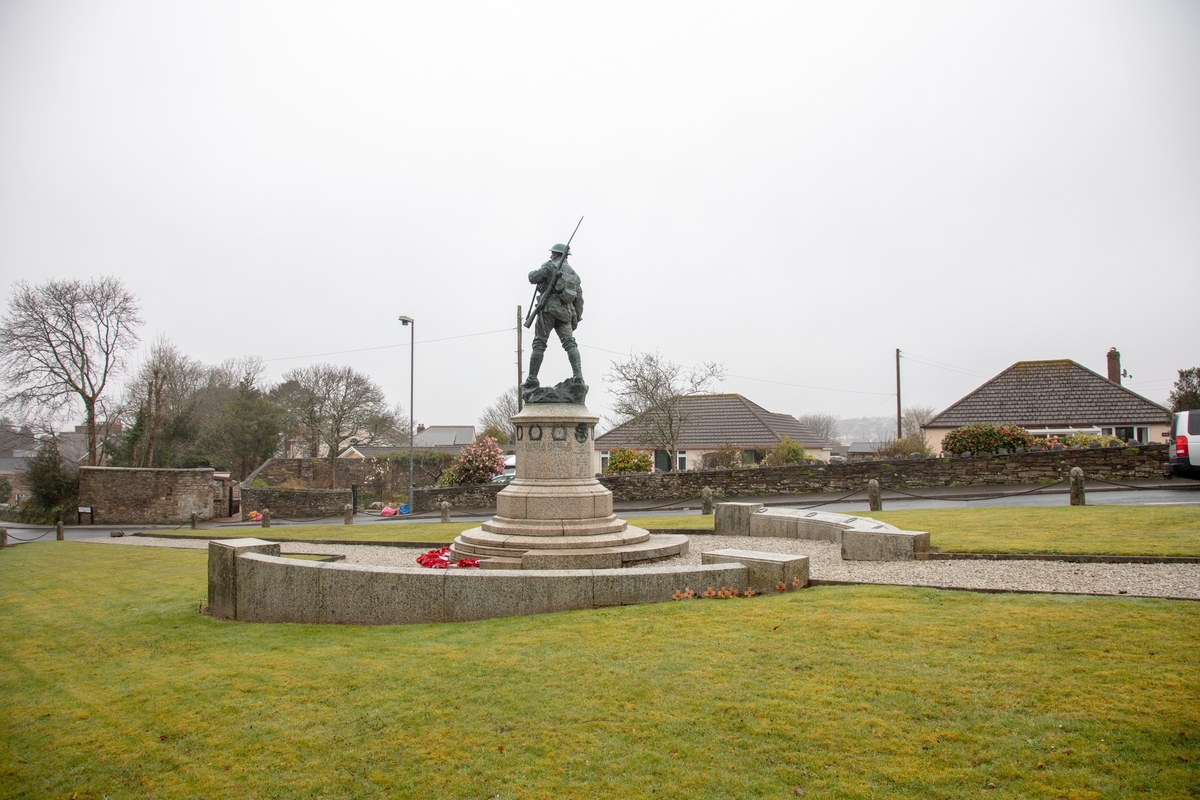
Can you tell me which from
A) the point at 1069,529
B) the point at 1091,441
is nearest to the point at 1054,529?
the point at 1069,529

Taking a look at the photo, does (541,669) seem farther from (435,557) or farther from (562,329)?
(562,329)

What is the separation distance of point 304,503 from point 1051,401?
33.5 metres

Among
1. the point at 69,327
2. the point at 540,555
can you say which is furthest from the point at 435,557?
the point at 69,327

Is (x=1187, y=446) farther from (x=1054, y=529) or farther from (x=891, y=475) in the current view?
(x=1054, y=529)

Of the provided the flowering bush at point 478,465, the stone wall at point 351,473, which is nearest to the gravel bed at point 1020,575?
the flowering bush at point 478,465

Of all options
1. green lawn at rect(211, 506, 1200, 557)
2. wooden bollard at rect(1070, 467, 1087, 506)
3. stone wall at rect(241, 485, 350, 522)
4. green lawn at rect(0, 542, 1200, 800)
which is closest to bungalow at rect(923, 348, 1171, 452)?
wooden bollard at rect(1070, 467, 1087, 506)

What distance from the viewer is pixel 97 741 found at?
428cm

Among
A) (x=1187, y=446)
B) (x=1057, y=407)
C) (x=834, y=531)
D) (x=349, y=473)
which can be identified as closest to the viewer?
(x=834, y=531)

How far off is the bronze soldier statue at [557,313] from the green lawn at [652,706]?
5.23 meters

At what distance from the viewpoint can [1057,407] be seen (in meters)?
30.8

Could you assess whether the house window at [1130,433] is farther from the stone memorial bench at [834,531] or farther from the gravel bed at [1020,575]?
the gravel bed at [1020,575]

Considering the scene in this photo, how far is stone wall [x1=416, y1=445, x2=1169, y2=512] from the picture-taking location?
20234mm

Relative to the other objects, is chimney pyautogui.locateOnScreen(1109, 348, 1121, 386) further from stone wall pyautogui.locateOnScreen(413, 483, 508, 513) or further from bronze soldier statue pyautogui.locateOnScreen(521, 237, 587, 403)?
bronze soldier statue pyautogui.locateOnScreen(521, 237, 587, 403)

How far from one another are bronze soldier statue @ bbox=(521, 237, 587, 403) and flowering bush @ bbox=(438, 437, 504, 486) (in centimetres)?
1881
